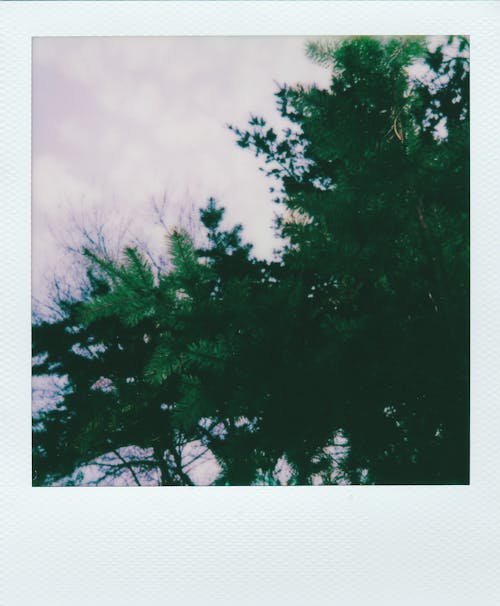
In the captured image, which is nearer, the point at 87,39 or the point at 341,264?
the point at 341,264

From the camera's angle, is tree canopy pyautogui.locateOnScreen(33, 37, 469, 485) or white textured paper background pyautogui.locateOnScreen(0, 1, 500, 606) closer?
tree canopy pyautogui.locateOnScreen(33, 37, 469, 485)

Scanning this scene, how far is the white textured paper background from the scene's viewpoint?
104 centimetres
